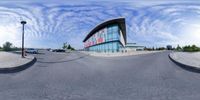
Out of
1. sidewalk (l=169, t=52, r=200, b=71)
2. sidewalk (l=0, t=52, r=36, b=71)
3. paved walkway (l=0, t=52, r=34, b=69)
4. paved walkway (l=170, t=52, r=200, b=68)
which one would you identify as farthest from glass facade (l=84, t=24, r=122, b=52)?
sidewalk (l=0, t=52, r=36, b=71)

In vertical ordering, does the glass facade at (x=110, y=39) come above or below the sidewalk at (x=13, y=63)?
above

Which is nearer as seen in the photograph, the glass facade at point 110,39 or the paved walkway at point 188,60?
the paved walkway at point 188,60

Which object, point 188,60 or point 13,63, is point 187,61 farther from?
point 13,63

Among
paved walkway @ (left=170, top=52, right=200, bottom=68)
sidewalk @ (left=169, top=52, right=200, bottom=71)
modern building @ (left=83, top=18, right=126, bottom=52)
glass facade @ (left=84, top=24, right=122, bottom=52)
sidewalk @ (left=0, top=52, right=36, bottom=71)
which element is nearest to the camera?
sidewalk @ (left=0, top=52, right=36, bottom=71)

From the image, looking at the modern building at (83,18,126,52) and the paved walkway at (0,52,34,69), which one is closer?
the paved walkway at (0,52,34,69)

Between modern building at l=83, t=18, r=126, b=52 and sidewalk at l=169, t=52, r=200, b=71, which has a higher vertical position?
modern building at l=83, t=18, r=126, b=52

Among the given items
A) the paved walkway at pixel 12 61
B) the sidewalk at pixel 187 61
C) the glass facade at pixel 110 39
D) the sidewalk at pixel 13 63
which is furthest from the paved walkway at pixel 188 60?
the glass facade at pixel 110 39

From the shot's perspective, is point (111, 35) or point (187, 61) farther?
point (111, 35)

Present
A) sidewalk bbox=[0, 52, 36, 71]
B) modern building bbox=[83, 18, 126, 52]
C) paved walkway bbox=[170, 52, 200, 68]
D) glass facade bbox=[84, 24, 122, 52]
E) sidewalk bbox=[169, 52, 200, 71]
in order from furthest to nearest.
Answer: modern building bbox=[83, 18, 126, 52]
glass facade bbox=[84, 24, 122, 52]
paved walkway bbox=[170, 52, 200, 68]
sidewalk bbox=[169, 52, 200, 71]
sidewalk bbox=[0, 52, 36, 71]

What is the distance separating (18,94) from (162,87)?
15.8 ft

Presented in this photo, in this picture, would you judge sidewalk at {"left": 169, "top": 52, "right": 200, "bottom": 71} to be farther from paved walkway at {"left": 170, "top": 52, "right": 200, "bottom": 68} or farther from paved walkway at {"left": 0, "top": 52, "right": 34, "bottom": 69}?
paved walkway at {"left": 0, "top": 52, "right": 34, "bottom": 69}

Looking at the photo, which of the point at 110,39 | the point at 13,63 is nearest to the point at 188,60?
the point at 13,63

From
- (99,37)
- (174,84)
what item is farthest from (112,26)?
(174,84)

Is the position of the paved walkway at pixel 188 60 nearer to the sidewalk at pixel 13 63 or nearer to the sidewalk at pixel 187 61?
the sidewalk at pixel 187 61
